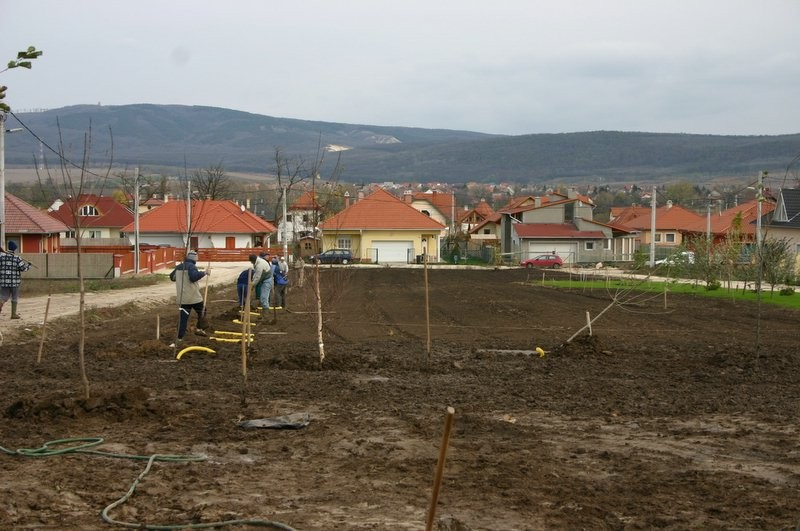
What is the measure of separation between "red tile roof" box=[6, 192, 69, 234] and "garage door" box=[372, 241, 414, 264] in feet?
103

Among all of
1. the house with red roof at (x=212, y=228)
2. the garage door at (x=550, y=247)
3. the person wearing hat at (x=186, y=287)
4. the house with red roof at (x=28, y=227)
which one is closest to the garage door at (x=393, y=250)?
the house with red roof at (x=212, y=228)

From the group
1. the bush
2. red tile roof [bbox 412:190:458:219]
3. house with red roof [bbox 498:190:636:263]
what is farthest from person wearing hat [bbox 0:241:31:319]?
red tile roof [bbox 412:190:458:219]

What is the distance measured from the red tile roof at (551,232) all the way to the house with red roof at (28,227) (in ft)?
134

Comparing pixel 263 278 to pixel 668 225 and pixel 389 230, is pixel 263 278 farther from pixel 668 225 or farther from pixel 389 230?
pixel 668 225

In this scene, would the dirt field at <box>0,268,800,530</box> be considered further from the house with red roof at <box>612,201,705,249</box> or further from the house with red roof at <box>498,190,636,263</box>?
the house with red roof at <box>612,201,705,249</box>

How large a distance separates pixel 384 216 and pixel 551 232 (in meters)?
14.1

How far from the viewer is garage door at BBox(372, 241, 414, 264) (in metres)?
73.8

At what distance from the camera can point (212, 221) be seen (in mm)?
68875

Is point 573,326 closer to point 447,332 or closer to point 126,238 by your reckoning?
point 447,332

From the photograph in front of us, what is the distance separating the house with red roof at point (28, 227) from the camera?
4291cm

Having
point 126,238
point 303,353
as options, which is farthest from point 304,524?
point 126,238

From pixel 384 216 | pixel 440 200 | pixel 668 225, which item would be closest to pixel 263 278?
pixel 384 216

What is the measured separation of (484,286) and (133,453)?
32.9 meters

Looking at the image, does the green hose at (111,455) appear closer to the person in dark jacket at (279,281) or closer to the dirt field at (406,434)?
the dirt field at (406,434)
